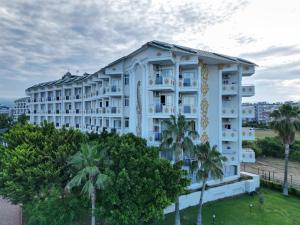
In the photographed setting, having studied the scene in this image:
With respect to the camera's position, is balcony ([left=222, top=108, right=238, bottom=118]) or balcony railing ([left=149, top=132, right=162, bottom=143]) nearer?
balcony railing ([left=149, top=132, right=162, bottom=143])

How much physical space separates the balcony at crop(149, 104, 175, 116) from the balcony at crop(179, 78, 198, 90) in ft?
9.56

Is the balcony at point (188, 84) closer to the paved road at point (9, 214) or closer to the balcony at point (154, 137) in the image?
the balcony at point (154, 137)

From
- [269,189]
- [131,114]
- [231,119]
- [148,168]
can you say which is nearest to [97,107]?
[131,114]

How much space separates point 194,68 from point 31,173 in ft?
65.1

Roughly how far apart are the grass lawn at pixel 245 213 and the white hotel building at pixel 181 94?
4584mm

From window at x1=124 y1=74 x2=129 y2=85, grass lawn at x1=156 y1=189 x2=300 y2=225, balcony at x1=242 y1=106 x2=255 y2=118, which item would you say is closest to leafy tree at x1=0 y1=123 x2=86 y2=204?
Result: grass lawn at x1=156 y1=189 x2=300 y2=225

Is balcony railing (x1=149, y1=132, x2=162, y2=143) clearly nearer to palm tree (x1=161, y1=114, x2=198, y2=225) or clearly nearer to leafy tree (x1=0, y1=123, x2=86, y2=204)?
palm tree (x1=161, y1=114, x2=198, y2=225)

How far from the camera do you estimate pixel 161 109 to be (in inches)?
1062

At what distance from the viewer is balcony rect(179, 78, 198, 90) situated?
27875mm

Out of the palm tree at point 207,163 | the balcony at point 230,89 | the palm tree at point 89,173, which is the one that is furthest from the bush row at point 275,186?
the palm tree at point 89,173

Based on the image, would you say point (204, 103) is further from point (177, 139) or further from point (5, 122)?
point (5, 122)

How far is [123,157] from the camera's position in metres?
18.7

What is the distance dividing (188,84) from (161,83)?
3.47 metres

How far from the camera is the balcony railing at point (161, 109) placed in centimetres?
2672
